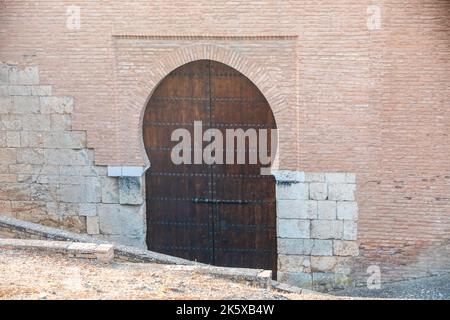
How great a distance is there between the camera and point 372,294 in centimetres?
1411

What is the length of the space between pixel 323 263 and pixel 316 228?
50cm

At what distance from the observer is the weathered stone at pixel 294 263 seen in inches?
566

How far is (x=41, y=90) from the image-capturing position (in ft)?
47.6

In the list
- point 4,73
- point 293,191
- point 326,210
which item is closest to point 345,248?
point 326,210

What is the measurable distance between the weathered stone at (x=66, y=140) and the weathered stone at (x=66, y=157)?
6cm

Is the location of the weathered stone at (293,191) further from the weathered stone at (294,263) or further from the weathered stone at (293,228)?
the weathered stone at (294,263)

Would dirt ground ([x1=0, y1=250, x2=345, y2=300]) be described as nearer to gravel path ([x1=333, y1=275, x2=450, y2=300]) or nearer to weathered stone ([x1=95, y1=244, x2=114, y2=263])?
weathered stone ([x1=95, y1=244, x2=114, y2=263])

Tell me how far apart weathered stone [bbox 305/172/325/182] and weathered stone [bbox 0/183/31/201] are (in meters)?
4.00

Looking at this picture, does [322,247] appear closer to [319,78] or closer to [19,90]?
[319,78]

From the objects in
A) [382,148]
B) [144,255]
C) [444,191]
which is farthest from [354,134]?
[144,255]

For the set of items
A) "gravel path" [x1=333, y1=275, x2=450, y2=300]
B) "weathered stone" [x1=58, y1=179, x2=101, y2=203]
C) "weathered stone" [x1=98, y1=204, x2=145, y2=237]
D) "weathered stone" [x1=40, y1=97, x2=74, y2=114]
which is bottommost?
"gravel path" [x1=333, y1=275, x2=450, y2=300]

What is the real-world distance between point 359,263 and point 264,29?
3437 millimetres

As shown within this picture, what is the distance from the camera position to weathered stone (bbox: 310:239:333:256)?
1425cm

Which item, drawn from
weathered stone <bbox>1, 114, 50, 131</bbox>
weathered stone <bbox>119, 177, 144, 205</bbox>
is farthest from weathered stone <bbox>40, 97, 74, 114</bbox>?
weathered stone <bbox>119, 177, 144, 205</bbox>
